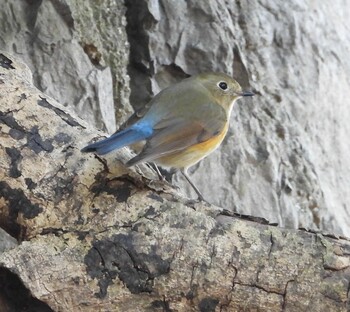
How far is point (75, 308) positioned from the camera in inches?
101

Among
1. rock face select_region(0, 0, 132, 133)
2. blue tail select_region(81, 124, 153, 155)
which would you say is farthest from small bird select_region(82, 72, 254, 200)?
rock face select_region(0, 0, 132, 133)

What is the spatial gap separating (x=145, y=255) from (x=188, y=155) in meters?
0.97

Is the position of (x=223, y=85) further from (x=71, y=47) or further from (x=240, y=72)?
(x=71, y=47)

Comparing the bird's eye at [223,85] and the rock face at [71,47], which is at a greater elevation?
the rock face at [71,47]

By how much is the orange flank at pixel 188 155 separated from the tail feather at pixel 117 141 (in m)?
0.26

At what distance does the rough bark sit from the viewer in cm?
255

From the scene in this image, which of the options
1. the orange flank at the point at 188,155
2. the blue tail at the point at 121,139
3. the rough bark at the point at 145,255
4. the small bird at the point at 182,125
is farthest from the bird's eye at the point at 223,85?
the rough bark at the point at 145,255

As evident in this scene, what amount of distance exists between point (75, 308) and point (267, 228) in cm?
64

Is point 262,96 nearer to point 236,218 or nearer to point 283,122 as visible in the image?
point 283,122

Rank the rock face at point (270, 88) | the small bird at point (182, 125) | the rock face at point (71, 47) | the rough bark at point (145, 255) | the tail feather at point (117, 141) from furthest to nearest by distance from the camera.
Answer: the rock face at point (270, 88) < the rock face at point (71, 47) < the small bird at point (182, 125) < the tail feather at point (117, 141) < the rough bark at point (145, 255)

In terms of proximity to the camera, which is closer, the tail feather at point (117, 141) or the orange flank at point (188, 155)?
the tail feather at point (117, 141)

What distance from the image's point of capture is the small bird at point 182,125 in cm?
321

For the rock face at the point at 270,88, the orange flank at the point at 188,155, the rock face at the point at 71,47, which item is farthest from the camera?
the rock face at the point at 270,88

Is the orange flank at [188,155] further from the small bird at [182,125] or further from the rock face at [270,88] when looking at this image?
the rock face at [270,88]
